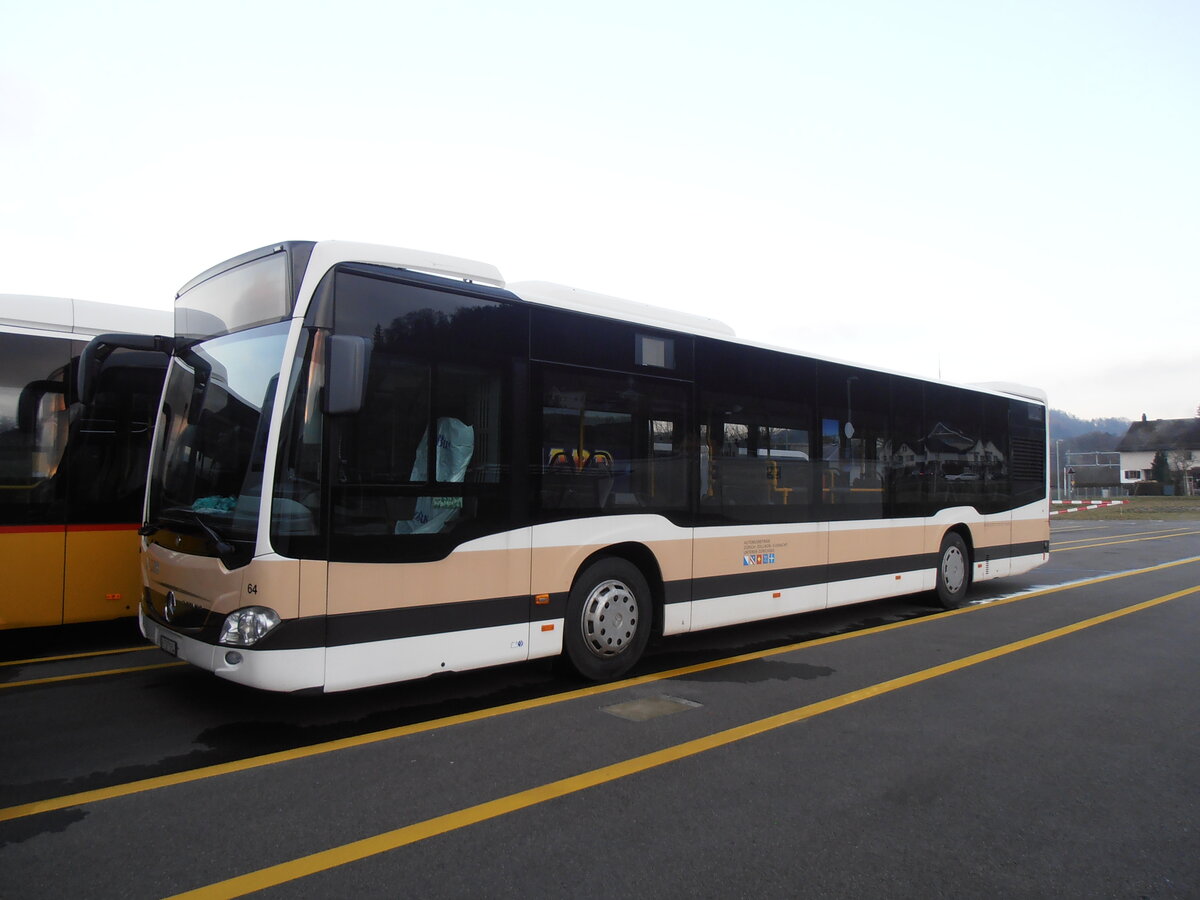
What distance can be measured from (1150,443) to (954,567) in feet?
388

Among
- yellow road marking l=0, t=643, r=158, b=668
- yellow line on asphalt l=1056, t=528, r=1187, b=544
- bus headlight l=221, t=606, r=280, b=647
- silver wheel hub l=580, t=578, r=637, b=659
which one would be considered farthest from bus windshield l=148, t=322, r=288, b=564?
yellow line on asphalt l=1056, t=528, r=1187, b=544

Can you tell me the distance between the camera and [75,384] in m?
5.97

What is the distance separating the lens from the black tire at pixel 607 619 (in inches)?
237

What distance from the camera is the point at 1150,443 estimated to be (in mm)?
105812

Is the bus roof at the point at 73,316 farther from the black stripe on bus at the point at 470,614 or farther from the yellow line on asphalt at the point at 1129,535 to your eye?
the yellow line on asphalt at the point at 1129,535

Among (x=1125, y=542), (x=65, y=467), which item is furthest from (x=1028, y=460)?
(x=1125, y=542)

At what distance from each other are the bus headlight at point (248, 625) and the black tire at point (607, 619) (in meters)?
2.21

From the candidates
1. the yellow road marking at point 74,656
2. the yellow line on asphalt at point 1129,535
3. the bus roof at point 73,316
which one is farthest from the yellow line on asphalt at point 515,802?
the yellow line on asphalt at point 1129,535

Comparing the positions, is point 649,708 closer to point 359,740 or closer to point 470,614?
point 470,614

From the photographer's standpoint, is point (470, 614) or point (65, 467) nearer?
point (470, 614)

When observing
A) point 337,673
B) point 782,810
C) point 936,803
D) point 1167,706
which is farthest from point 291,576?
point 1167,706

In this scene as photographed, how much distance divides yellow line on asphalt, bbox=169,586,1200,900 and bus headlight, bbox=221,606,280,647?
153cm

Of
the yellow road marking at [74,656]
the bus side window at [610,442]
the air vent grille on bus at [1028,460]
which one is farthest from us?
the air vent grille on bus at [1028,460]

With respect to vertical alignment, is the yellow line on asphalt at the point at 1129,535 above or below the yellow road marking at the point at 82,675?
below
